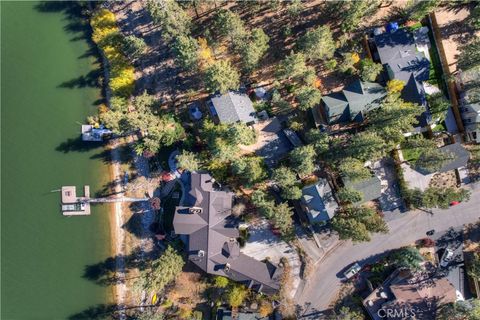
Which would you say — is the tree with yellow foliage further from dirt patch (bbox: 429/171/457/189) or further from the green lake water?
dirt patch (bbox: 429/171/457/189)

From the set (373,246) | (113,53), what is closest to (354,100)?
(373,246)

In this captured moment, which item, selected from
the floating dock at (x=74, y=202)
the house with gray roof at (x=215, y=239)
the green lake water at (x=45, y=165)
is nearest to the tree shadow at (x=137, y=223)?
the green lake water at (x=45, y=165)

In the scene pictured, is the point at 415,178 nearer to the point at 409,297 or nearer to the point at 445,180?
the point at 445,180

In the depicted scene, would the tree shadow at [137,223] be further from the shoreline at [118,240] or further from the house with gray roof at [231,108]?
the house with gray roof at [231,108]

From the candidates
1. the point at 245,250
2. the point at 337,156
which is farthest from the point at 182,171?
the point at 337,156

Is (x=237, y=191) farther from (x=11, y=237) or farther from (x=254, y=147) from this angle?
(x=11, y=237)
